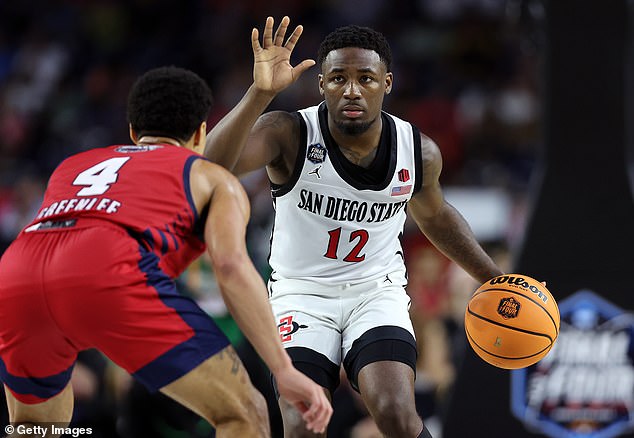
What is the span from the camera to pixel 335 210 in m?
5.23

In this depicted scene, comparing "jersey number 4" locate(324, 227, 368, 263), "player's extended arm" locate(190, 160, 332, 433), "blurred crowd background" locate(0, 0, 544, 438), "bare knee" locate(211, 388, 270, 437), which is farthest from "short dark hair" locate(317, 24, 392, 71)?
"blurred crowd background" locate(0, 0, 544, 438)

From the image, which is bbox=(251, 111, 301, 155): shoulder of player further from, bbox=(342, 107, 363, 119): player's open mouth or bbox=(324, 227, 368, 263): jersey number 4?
bbox=(324, 227, 368, 263): jersey number 4

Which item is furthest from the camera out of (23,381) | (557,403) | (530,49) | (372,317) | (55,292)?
(530,49)

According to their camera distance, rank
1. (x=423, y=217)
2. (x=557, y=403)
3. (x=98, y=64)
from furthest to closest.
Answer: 1. (x=98, y=64)
2. (x=557, y=403)
3. (x=423, y=217)

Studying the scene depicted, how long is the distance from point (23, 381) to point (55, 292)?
0.53 metres

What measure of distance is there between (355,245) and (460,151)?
7032 millimetres

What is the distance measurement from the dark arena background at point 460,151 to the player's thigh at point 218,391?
296cm

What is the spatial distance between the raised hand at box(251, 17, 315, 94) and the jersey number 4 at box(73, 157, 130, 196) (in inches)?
32.5

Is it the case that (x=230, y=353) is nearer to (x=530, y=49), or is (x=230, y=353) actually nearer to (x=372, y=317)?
(x=372, y=317)

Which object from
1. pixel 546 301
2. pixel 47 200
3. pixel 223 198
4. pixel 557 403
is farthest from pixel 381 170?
pixel 557 403

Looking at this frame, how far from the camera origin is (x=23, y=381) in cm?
416

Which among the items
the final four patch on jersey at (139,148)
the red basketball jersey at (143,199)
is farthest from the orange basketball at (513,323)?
the final four patch on jersey at (139,148)

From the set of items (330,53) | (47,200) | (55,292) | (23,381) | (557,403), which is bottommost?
(557,403)

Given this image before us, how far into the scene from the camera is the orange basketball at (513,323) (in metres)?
5.19
